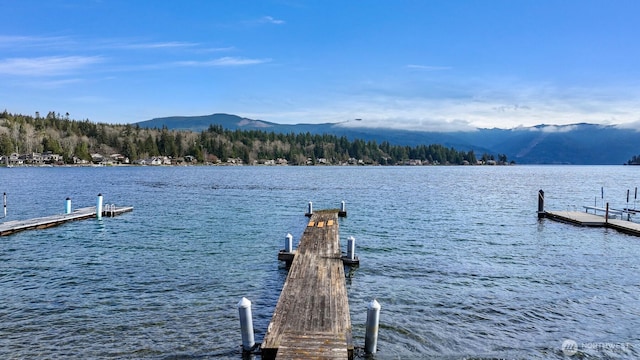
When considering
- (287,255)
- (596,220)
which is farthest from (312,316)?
(596,220)

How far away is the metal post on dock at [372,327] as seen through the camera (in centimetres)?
1262

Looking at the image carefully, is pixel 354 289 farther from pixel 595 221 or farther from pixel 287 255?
pixel 595 221

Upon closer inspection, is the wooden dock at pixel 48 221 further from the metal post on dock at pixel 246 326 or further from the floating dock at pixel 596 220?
the floating dock at pixel 596 220

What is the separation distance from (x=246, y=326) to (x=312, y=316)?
2.09 m

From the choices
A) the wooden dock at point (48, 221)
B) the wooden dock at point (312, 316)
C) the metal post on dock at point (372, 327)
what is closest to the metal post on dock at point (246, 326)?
the wooden dock at point (312, 316)

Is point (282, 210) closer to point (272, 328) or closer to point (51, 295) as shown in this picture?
point (51, 295)

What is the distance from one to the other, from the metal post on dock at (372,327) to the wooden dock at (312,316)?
63 centimetres

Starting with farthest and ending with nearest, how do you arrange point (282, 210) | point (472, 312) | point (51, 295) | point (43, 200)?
point (43, 200), point (282, 210), point (51, 295), point (472, 312)

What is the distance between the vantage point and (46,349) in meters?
13.4

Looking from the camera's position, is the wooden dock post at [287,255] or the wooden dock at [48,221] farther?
the wooden dock at [48,221]

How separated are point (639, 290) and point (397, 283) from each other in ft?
35.4

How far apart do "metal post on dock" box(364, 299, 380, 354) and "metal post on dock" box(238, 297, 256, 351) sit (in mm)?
3400

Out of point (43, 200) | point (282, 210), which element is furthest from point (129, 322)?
point (43, 200)

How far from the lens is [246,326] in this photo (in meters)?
13.0
